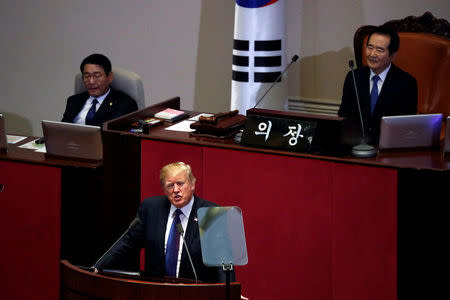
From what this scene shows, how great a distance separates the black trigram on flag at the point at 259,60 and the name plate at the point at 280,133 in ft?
5.21

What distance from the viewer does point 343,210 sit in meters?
4.54

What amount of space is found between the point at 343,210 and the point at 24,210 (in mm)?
1738

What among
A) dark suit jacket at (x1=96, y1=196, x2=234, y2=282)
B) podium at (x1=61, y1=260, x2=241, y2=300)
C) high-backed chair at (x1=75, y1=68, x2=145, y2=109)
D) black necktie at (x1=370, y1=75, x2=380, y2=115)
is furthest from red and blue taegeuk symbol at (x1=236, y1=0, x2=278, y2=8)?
podium at (x1=61, y1=260, x2=241, y2=300)

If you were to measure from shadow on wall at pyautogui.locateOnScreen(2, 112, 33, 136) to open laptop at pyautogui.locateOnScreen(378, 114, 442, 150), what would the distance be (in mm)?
4431

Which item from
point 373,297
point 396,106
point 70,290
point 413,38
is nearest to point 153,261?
point 70,290

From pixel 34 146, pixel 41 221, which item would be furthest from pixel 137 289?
pixel 34 146

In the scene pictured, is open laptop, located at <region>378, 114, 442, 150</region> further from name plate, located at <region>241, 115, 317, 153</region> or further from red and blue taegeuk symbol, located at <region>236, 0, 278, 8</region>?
red and blue taegeuk symbol, located at <region>236, 0, 278, 8</region>

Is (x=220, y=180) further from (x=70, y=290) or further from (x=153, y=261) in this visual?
(x=70, y=290)

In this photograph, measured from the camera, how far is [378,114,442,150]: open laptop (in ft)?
15.2

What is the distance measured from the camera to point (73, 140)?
16.6ft

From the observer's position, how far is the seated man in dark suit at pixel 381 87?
16.8 ft

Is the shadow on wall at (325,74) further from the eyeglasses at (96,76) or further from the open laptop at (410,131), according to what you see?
the open laptop at (410,131)

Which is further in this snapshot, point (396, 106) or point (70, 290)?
point (396, 106)

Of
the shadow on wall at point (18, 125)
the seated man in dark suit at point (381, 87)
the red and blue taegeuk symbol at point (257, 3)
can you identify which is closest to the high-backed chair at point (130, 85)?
the red and blue taegeuk symbol at point (257, 3)
